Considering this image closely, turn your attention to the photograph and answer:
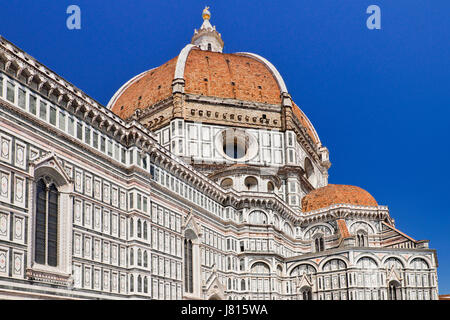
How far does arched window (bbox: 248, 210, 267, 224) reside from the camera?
57.2 metres

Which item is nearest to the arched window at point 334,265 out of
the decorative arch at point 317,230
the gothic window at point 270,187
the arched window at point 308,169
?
the decorative arch at point 317,230

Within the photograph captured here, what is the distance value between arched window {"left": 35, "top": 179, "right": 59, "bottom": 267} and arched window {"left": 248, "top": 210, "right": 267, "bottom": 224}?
2813 cm

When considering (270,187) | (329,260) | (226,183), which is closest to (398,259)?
(329,260)

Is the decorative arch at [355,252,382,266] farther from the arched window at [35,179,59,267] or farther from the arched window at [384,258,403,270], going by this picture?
the arched window at [35,179,59,267]

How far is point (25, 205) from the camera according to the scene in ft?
96.9

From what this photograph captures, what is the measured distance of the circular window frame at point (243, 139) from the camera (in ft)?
219

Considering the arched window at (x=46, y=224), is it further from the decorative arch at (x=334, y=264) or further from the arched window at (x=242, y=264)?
the decorative arch at (x=334, y=264)

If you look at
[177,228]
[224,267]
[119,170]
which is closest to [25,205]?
[119,170]

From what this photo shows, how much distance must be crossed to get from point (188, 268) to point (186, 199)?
5.94 metres

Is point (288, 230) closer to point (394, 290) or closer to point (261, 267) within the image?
point (261, 267)

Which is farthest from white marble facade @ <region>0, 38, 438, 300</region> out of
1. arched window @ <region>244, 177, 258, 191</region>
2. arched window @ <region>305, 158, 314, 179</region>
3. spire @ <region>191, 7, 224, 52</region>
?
spire @ <region>191, 7, 224, 52</region>

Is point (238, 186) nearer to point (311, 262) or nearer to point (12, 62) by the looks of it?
point (311, 262)

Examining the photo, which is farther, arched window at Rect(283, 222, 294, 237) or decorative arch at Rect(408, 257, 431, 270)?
arched window at Rect(283, 222, 294, 237)

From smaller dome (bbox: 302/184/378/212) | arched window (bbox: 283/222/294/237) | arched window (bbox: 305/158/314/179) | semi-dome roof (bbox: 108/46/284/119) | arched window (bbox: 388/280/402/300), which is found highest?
semi-dome roof (bbox: 108/46/284/119)
